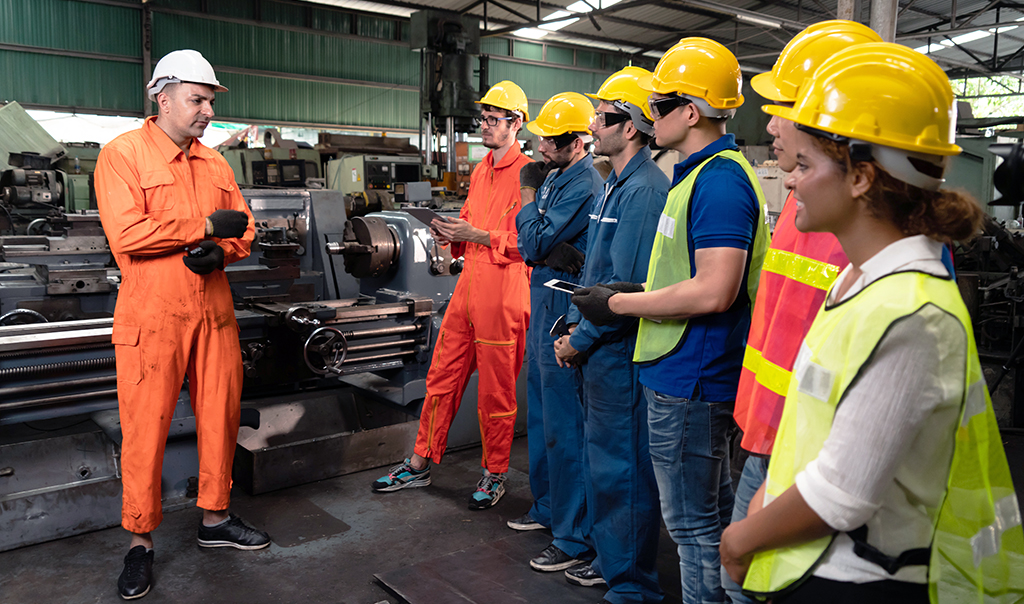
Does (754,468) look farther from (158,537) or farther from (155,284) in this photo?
(158,537)

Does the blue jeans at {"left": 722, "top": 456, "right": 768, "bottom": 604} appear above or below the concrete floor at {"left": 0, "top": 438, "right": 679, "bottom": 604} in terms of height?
above

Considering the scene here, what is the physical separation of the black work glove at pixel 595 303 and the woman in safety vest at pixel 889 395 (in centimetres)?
85

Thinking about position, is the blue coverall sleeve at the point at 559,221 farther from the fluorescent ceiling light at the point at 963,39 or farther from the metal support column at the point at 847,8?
the fluorescent ceiling light at the point at 963,39

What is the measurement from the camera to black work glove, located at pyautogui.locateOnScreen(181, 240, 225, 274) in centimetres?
203

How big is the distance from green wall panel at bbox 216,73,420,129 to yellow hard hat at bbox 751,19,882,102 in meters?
9.81

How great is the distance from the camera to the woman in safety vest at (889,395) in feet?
2.19

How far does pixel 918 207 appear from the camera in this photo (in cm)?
72

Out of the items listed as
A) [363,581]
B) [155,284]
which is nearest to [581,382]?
[363,581]

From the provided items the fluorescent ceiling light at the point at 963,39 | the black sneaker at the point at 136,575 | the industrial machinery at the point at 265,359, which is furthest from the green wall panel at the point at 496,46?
the black sneaker at the point at 136,575

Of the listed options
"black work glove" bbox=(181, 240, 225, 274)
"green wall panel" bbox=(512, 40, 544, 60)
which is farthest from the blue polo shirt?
"green wall panel" bbox=(512, 40, 544, 60)

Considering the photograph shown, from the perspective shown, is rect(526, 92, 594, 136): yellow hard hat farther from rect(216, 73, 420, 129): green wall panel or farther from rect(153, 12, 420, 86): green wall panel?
rect(153, 12, 420, 86): green wall panel

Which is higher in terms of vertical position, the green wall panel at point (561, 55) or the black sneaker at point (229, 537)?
the green wall panel at point (561, 55)

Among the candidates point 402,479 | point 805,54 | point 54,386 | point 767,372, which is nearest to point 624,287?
point 767,372

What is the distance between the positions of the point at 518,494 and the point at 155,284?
1.51m
